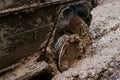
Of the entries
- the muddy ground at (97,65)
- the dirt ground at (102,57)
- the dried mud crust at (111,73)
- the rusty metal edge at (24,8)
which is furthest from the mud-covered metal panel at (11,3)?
the dried mud crust at (111,73)

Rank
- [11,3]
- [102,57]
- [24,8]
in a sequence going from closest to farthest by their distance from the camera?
[11,3] → [24,8] → [102,57]

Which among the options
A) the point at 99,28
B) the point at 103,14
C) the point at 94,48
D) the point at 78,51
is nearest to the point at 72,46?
the point at 78,51

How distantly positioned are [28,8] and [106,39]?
266 centimetres

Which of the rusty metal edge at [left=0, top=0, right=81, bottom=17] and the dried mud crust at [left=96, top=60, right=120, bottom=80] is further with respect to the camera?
the dried mud crust at [left=96, top=60, right=120, bottom=80]

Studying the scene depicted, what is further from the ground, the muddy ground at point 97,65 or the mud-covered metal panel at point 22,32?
the mud-covered metal panel at point 22,32

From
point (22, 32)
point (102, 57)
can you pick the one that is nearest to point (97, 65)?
point (102, 57)

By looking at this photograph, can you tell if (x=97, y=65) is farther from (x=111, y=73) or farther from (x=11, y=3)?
(x=11, y=3)

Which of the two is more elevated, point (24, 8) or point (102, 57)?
point (24, 8)

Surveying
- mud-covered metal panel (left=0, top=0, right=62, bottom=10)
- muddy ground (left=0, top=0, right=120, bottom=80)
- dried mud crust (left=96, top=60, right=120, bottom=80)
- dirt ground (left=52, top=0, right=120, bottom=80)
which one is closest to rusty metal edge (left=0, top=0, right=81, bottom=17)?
mud-covered metal panel (left=0, top=0, right=62, bottom=10)

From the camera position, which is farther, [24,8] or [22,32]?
[22,32]

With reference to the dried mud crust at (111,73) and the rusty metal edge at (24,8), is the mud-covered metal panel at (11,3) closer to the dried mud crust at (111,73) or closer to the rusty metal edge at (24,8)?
the rusty metal edge at (24,8)

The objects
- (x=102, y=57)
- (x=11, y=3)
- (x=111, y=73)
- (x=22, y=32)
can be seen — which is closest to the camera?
(x=11, y=3)

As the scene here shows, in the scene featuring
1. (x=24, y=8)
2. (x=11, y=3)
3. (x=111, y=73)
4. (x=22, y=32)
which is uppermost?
(x=11, y=3)

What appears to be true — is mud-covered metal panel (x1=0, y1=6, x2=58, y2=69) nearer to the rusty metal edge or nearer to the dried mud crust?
the rusty metal edge
